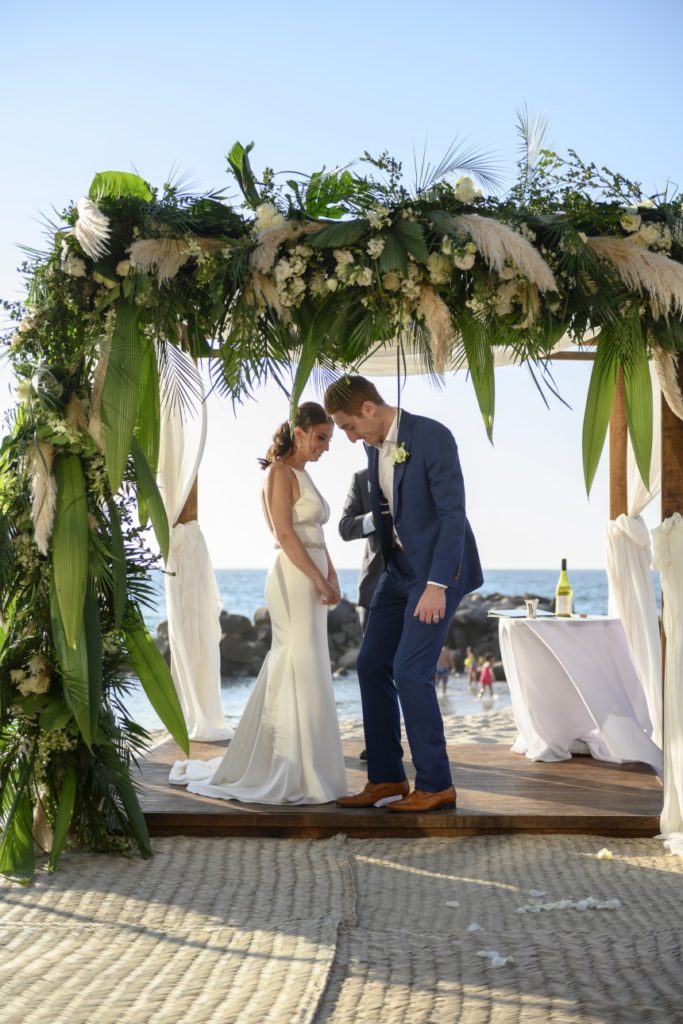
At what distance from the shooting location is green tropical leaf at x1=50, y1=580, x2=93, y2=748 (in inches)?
146

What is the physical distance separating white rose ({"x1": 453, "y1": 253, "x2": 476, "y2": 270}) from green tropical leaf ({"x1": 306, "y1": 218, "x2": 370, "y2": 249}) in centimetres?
33

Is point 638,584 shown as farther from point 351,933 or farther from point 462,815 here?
point 351,933

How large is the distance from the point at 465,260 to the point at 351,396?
0.90 meters

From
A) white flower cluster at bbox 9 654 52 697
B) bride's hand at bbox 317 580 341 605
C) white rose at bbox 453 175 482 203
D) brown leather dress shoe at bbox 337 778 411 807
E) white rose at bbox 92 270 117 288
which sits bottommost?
brown leather dress shoe at bbox 337 778 411 807

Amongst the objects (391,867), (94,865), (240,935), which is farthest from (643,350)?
(94,865)

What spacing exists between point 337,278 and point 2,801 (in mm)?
2094

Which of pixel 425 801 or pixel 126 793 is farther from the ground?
pixel 126 793

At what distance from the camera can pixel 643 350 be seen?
3.87 metres

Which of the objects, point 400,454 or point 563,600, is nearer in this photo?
point 400,454

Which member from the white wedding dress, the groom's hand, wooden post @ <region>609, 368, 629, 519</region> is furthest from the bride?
wooden post @ <region>609, 368, 629, 519</region>

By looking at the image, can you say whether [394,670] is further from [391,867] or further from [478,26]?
[478,26]

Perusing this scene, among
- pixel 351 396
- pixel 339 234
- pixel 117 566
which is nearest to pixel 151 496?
pixel 117 566

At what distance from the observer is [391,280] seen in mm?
3664

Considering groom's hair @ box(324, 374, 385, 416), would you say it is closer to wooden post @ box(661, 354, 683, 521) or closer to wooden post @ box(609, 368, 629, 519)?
wooden post @ box(661, 354, 683, 521)
